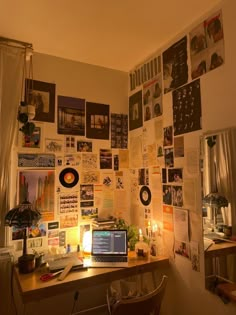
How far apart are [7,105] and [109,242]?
1.36 m

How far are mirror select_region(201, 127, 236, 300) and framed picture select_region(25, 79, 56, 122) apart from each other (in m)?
1.32

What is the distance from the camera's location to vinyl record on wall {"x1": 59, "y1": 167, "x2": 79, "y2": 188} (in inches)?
83.7

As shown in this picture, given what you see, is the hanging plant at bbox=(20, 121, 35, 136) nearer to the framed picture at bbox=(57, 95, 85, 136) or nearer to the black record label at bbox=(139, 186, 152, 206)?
the framed picture at bbox=(57, 95, 85, 136)

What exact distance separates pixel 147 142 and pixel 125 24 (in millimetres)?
981

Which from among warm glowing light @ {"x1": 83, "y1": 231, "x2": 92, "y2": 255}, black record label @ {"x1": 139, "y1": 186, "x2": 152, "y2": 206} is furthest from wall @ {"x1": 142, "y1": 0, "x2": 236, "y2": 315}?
warm glowing light @ {"x1": 83, "y1": 231, "x2": 92, "y2": 255}

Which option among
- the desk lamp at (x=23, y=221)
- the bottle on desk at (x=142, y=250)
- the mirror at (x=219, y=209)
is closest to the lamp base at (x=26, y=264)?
the desk lamp at (x=23, y=221)

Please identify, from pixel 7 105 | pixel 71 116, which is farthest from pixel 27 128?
pixel 71 116

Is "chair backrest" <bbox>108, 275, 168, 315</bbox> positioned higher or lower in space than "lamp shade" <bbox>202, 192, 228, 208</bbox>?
lower

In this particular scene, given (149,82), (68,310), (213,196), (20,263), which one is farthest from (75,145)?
(68,310)

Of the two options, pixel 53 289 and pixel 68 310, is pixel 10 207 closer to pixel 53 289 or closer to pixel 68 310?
pixel 53 289

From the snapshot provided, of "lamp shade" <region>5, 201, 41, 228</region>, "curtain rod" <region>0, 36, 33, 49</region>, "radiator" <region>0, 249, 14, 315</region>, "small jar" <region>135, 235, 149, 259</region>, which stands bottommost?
"radiator" <region>0, 249, 14, 315</region>

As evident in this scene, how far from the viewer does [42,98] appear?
6.84ft

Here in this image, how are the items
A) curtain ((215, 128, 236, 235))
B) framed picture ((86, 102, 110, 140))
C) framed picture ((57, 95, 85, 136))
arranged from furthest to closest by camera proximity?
framed picture ((86, 102, 110, 140))
framed picture ((57, 95, 85, 136))
curtain ((215, 128, 236, 235))

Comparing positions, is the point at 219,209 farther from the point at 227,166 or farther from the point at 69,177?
the point at 69,177
